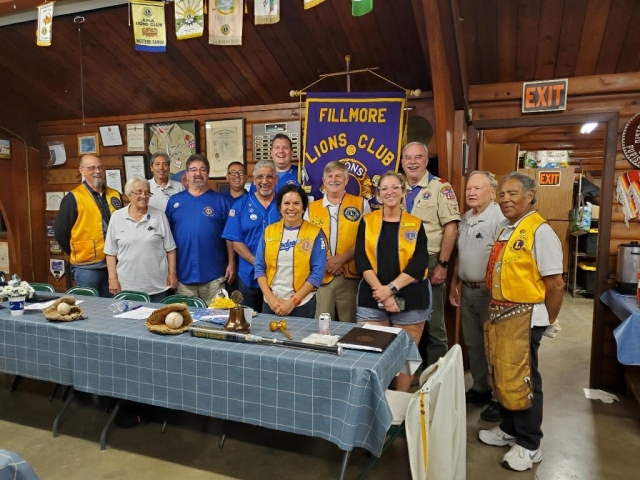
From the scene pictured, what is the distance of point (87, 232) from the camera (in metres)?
3.43

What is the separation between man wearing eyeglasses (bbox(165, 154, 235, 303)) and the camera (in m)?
3.29

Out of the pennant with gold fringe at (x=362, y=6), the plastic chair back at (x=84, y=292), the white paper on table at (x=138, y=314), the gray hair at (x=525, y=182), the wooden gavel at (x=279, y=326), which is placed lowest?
the plastic chair back at (x=84, y=292)

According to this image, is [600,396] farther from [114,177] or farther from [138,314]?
[114,177]

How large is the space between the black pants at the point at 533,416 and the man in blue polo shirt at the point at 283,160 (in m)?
1.94

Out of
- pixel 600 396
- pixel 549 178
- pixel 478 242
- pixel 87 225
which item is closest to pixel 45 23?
pixel 87 225

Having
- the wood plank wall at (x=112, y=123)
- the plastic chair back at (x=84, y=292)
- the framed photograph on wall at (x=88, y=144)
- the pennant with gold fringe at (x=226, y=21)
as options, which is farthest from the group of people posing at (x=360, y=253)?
the framed photograph on wall at (x=88, y=144)

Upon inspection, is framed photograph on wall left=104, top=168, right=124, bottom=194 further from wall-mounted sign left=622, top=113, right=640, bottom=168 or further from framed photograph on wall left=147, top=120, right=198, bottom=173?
wall-mounted sign left=622, top=113, right=640, bottom=168

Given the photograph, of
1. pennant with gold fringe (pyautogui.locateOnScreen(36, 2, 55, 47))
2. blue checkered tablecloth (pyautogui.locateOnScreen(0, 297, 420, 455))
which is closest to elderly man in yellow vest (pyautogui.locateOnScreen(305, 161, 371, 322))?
blue checkered tablecloth (pyautogui.locateOnScreen(0, 297, 420, 455))

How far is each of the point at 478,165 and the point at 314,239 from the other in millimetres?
2028

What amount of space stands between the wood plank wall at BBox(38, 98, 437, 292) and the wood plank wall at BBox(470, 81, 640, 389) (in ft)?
1.59

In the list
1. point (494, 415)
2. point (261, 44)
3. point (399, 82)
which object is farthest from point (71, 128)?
point (494, 415)

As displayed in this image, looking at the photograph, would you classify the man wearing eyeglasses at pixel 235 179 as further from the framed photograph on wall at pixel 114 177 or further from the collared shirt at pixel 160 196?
the framed photograph on wall at pixel 114 177

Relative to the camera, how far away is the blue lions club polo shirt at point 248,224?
3102 millimetres

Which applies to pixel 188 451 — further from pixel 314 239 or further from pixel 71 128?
pixel 71 128
